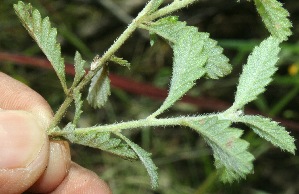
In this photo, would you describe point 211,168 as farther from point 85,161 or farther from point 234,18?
point 234,18

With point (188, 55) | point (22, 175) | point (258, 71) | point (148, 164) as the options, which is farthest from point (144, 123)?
point (22, 175)

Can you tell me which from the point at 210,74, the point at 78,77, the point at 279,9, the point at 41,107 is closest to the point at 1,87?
the point at 41,107

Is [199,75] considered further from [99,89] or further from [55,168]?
[55,168]

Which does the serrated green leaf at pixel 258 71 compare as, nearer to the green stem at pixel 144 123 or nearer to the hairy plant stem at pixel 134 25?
the green stem at pixel 144 123

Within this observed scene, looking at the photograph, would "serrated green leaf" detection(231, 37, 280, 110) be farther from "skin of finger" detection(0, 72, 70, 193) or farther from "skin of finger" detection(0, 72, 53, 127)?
"skin of finger" detection(0, 72, 53, 127)

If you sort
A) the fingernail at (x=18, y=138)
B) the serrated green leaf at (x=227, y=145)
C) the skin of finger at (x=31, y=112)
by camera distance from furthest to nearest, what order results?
1. the skin of finger at (x=31, y=112)
2. the fingernail at (x=18, y=138)
3. the serrated green leaf at (x=227, y=145)

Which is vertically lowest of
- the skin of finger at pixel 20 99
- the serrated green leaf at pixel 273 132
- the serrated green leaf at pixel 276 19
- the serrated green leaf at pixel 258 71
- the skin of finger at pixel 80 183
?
the skin of finger at pixel 80 183

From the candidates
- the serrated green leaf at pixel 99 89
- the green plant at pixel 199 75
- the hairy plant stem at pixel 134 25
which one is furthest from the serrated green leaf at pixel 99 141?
the serrated green leaf at pixel 99 89
